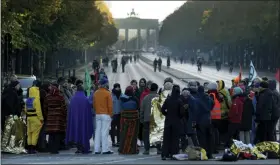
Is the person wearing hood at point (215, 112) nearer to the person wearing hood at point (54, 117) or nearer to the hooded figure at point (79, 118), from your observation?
the hooded figure at point (79, 118)

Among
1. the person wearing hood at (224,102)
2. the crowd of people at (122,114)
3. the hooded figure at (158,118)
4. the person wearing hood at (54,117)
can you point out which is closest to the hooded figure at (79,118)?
the crowd of people at (122,114)

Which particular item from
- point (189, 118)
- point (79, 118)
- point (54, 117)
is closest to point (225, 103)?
point (189, 118)

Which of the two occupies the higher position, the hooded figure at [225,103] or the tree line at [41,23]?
the tree line at [41,23]

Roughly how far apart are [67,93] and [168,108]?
13.9 ft

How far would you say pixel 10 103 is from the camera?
19234 millimetres

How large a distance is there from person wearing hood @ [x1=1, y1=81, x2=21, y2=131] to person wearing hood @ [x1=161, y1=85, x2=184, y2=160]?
A: 3952mm

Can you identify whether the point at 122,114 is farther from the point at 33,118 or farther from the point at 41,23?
the point at 41,23

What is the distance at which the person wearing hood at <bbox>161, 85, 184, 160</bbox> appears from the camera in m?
17.1

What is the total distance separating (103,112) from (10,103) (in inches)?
87.1

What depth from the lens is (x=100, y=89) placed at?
62.1 ft

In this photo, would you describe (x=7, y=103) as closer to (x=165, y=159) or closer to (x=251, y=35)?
(x=165, y=159)

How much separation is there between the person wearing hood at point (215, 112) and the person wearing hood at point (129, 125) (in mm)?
1762

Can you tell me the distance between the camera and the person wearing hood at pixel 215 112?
63.1 feet

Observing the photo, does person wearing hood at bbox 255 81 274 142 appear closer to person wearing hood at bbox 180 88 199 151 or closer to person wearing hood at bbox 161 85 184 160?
person wearing hood at bbox 180 88 199 151
